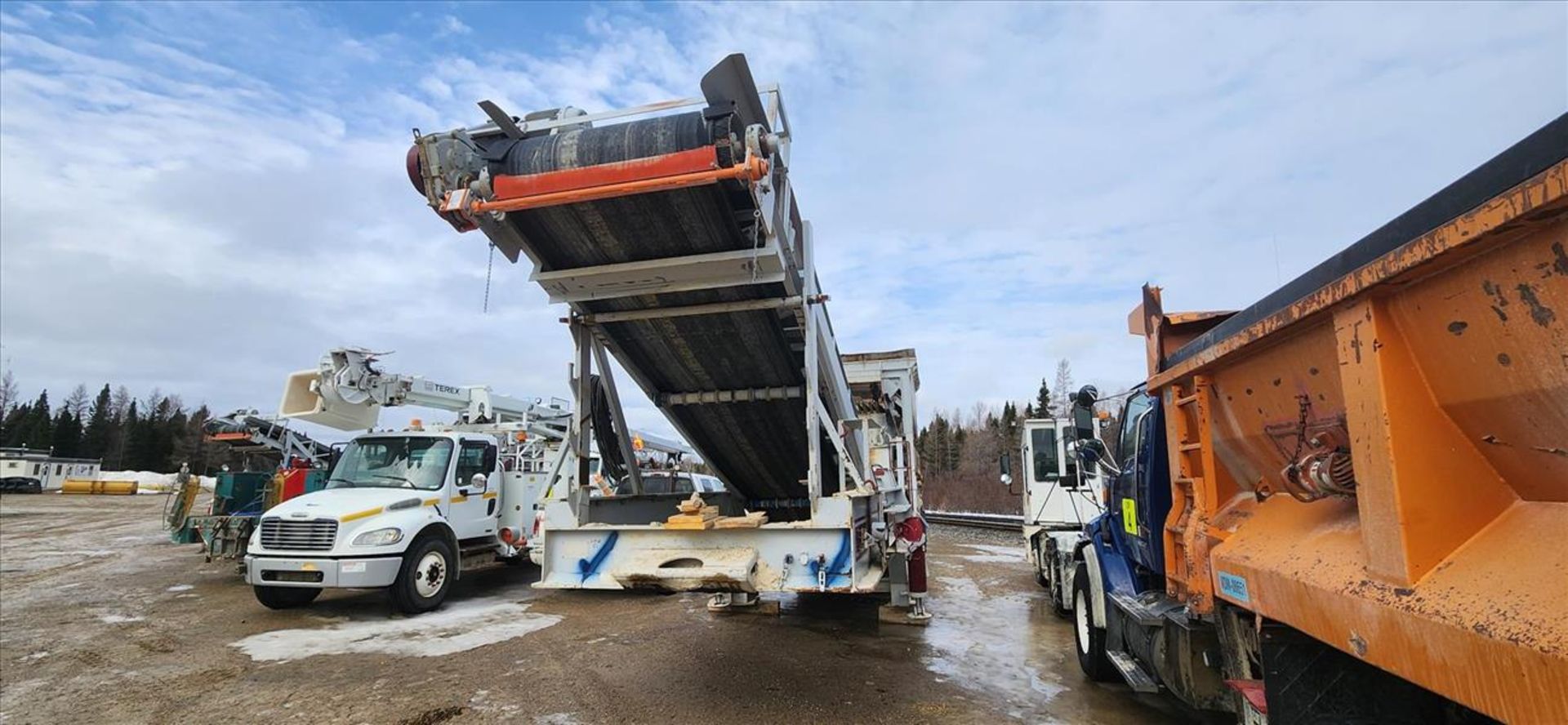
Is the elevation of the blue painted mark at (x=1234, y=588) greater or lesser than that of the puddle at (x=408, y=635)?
greater

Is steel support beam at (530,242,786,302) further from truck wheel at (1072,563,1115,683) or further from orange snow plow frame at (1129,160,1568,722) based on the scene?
truck wheel at (1072,563,1115,683)

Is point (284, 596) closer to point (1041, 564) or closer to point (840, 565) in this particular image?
point (840, 565)

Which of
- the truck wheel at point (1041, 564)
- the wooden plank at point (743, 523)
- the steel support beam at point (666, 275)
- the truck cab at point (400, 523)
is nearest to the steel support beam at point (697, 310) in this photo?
the steel support beam at point (666, 275)

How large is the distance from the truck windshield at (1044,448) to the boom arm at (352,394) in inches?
363

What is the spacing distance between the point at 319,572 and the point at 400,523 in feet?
2.92

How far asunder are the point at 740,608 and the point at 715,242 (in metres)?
5.16

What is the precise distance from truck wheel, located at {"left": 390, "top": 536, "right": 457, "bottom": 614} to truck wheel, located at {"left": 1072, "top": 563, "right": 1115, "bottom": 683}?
6.94 meters

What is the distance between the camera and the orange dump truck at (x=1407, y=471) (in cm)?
175

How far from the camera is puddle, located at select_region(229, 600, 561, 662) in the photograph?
6754 millimetres

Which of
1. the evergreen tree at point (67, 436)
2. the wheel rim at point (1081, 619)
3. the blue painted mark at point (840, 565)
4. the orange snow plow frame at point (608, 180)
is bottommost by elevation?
the wheel rim at point (1081, 619)

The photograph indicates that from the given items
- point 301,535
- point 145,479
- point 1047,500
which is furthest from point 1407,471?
point 145,479

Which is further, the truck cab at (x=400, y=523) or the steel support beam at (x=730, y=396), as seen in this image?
the truck cab at (x=400, y=523)

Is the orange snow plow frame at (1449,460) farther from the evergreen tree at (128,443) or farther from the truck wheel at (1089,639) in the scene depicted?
the evergreen tree at (128,443)

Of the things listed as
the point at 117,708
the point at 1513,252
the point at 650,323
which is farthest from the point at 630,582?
the point at 1513,252
